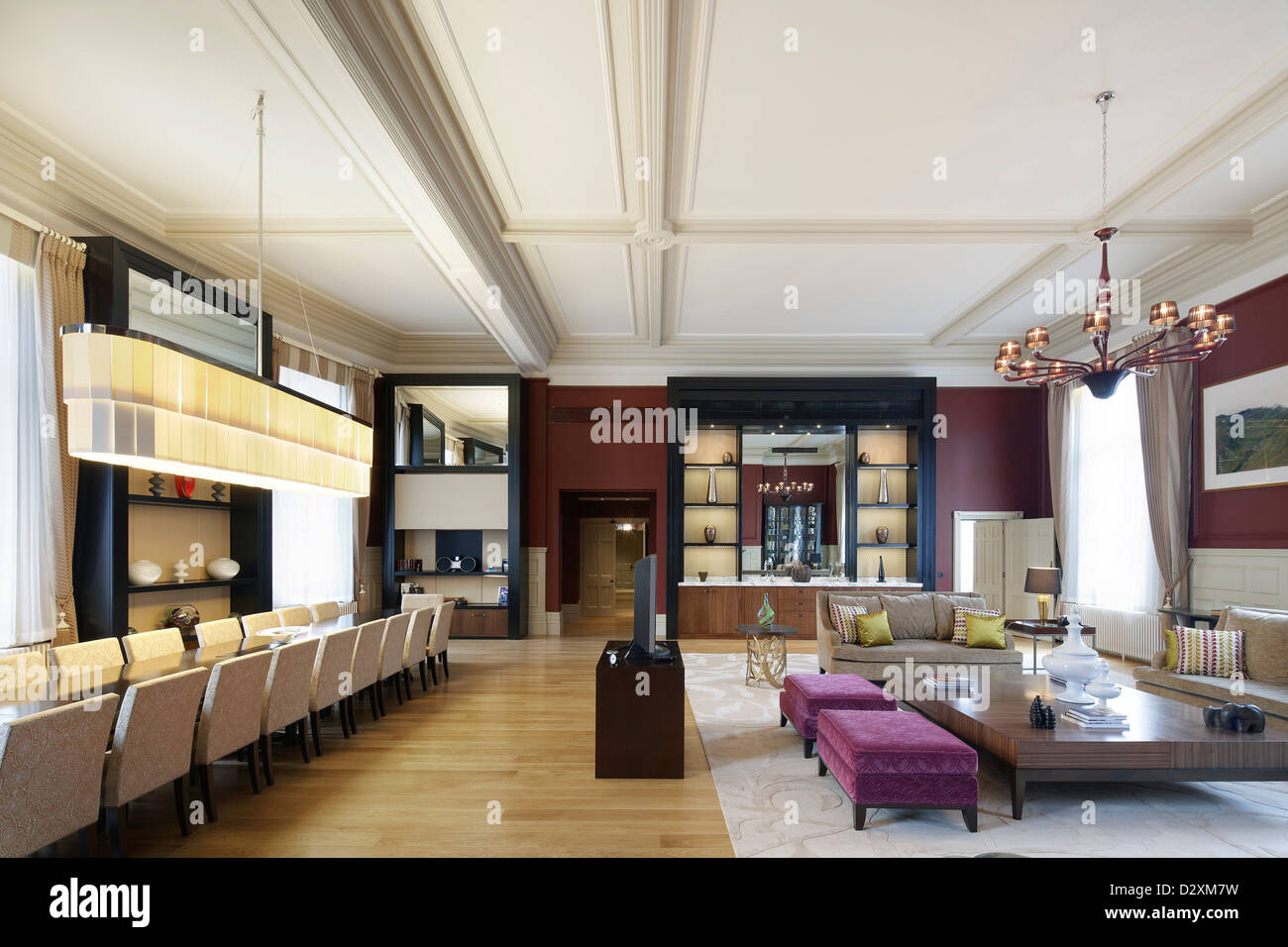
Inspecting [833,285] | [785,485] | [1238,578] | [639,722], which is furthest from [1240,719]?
[785,485]

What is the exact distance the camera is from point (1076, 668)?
3916 mm

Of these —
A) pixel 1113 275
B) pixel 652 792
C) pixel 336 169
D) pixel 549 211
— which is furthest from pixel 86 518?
pixel 1113 275

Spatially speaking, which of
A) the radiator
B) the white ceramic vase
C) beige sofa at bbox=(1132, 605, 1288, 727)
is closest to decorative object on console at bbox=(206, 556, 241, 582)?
the white ceramic vase

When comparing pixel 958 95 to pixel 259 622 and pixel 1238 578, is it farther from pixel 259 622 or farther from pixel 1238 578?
pixel 259 622

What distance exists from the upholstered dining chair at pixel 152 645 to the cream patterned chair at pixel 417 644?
1.73 metres

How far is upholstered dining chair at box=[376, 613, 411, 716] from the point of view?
17.3 feet

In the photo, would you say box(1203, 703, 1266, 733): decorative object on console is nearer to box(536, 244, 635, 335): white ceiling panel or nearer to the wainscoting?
the wainscoting

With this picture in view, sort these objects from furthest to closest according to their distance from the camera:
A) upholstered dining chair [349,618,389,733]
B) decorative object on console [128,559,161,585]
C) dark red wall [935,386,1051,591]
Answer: dark red wall [935,386,1051,591] → decorative object on console [128,559,161,585] → upholstered dining chair [349,618,389,733]

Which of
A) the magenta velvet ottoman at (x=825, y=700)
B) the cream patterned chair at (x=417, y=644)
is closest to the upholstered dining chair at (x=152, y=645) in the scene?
the cream patterned chair at (x=417, y=644)

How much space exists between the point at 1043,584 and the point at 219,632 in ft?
24.5

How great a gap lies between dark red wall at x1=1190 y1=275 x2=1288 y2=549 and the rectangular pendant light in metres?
7.50

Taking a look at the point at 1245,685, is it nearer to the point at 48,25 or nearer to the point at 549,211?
the point at 549,211

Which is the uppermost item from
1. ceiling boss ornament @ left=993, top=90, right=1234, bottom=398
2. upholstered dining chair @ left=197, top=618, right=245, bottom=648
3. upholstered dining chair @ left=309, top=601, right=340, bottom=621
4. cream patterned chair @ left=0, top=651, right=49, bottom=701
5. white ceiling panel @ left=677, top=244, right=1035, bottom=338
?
white ceiling panel @ left=677, top=244, right=1035, bottom=338

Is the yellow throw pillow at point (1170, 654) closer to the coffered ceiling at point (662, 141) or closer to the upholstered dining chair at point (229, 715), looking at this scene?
the coffered ceiling at point (662, 141)
